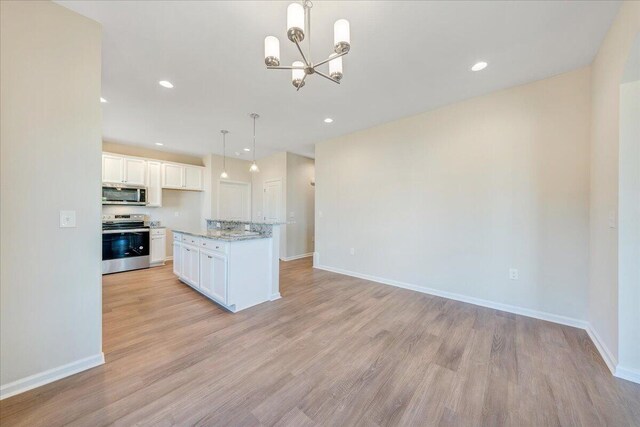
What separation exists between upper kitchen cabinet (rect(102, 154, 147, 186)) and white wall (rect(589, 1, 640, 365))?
6892mm

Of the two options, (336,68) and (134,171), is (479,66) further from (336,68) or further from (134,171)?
(134,171)

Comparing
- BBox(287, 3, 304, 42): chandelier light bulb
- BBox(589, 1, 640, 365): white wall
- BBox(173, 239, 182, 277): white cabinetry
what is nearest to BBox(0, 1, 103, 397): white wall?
BBox(287, 3, 304, 42): chandelier light bulb

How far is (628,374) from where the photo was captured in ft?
5.60

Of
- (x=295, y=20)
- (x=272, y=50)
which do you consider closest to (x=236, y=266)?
(x=272, y=50)

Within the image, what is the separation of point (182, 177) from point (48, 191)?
4.33 meters

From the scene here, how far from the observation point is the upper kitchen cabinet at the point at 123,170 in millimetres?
4598

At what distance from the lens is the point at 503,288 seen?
285cm

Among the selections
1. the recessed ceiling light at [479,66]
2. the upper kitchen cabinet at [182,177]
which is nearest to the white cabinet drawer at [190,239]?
the upper kitchen cabinet at [182,177]

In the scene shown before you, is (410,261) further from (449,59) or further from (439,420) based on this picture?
(449,59)

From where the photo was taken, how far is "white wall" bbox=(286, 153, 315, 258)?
5.89m

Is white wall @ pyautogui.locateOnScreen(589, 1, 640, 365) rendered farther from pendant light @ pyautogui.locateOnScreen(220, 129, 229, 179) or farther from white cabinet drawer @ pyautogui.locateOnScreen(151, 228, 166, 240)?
white cabinet drawer @ pyautogui.locateOnScreen(151, 228, 166, 240)

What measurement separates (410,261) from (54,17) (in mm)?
4453

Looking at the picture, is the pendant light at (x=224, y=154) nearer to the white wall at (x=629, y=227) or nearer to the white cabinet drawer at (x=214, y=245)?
the white cabinet drawer at (x=214, y=245)

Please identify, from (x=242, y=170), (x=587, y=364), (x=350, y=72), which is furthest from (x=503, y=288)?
(x=242, y=170)
